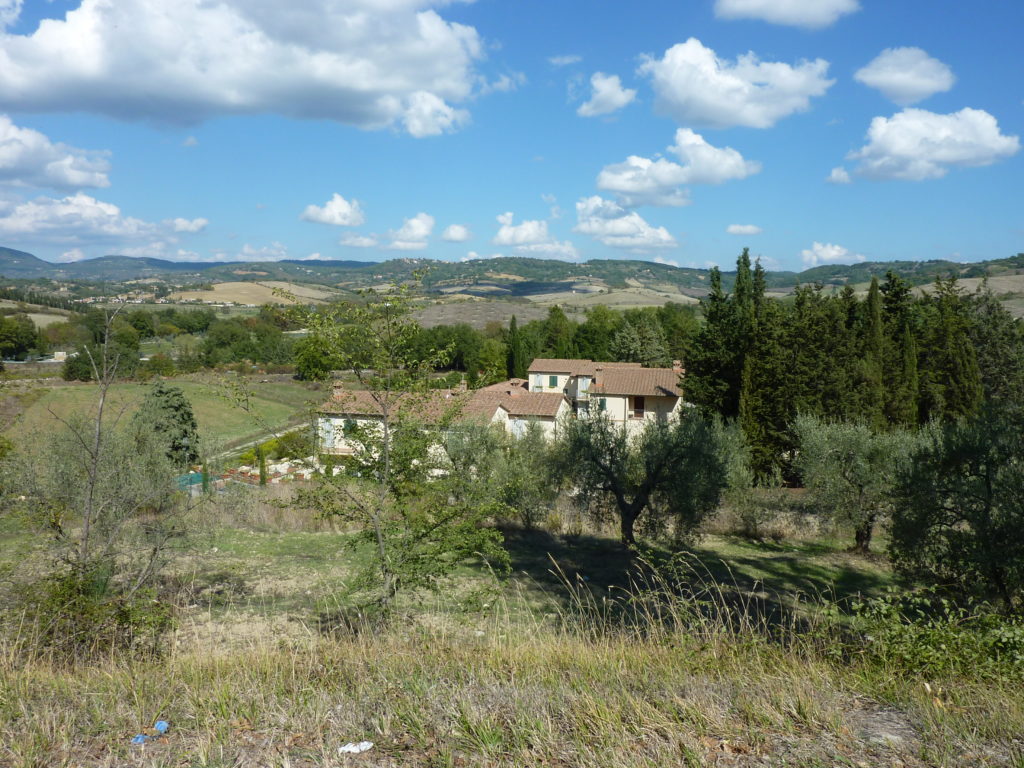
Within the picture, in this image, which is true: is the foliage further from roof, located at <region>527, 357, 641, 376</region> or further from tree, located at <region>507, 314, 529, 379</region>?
tree, located at <region>507, 314, 529, 379</region>

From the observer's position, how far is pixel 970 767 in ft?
9.80

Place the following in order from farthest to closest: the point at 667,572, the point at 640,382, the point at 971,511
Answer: the point at 640,382, the point at 667,572, the point at 971,511

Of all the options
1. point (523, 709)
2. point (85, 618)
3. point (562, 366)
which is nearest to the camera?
point (523, 709)

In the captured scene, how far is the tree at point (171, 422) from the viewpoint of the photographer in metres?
20.9

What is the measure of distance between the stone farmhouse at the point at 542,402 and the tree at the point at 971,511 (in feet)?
27.3

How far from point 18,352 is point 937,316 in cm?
7372

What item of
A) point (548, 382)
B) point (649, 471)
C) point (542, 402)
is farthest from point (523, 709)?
point (548, 382)

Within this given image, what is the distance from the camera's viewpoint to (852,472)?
19.5 meters

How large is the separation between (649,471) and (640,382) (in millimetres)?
25438

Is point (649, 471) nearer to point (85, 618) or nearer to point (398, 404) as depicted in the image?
point (398, 404)

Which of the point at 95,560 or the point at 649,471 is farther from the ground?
the point at 95,560

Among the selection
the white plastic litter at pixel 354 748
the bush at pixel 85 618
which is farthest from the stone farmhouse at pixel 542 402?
the white plastic litter at pixel 354 748

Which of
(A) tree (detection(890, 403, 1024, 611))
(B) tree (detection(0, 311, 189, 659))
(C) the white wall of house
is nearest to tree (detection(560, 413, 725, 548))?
(A) tree (detection(890, 403, 1024, 611))

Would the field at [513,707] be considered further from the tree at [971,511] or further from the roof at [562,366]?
the roof at [562,366]
